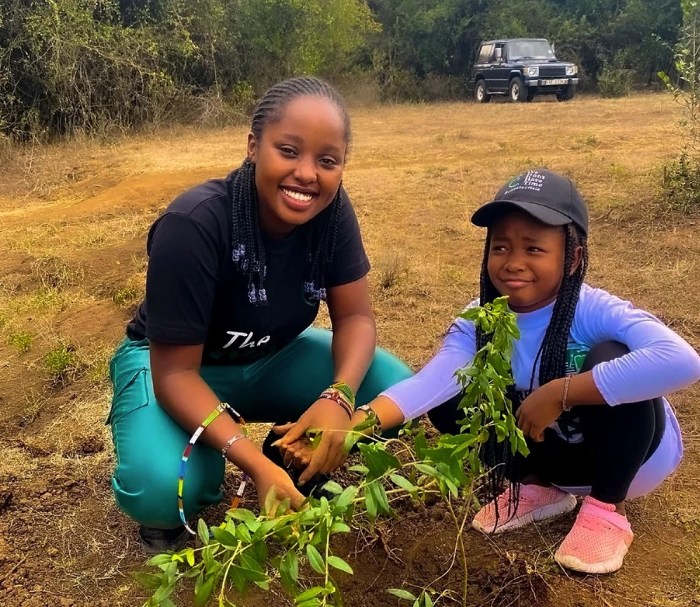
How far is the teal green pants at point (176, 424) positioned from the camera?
1.92 meters

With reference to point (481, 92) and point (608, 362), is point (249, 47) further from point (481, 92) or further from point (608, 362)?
point (608, 362)

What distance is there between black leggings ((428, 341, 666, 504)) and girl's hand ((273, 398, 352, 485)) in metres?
0.37

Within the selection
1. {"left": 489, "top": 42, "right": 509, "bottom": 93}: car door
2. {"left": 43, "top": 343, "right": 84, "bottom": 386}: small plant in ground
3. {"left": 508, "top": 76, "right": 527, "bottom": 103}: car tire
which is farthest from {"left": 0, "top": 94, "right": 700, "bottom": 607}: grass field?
{"left": 489, "top": 42, "right": 509, "bottom": 93}: car door

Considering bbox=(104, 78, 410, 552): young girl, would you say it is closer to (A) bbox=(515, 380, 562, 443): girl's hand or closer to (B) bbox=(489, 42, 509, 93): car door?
(A) bbox=(515, 380, 562, 443): girl's hand

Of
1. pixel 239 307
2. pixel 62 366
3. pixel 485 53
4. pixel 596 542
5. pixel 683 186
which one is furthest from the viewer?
pixel 485 53

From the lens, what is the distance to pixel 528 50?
17.2 metres

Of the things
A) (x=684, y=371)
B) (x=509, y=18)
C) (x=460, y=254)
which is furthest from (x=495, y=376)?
(x=509, y=18)

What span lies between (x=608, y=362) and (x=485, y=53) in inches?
689

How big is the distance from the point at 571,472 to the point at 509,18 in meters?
19.6

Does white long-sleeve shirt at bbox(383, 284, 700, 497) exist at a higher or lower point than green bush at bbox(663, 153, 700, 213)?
higher

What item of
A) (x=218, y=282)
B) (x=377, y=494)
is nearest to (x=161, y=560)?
(x=377, y=494)

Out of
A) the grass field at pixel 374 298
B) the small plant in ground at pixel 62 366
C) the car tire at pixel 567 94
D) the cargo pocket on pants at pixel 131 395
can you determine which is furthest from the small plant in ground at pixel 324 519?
the car tire at pixel 567 94

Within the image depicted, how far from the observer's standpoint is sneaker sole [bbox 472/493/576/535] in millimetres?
2131

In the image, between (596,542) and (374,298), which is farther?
(374,298)
